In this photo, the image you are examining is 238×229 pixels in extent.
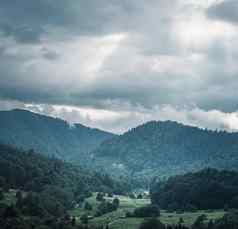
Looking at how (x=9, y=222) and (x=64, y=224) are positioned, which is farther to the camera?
(x=64, y=224)

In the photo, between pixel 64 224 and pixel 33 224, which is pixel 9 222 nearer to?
pixel 33 224

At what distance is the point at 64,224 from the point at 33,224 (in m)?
17.3

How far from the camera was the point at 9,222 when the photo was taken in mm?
178250

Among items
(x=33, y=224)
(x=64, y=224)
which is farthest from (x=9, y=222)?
(x=64, y=224)

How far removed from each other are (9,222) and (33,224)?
426 inches

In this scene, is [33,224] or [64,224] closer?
[33,224]

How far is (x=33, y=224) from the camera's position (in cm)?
18600

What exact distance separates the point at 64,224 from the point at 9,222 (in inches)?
1105

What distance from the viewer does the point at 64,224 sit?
199875 mm
